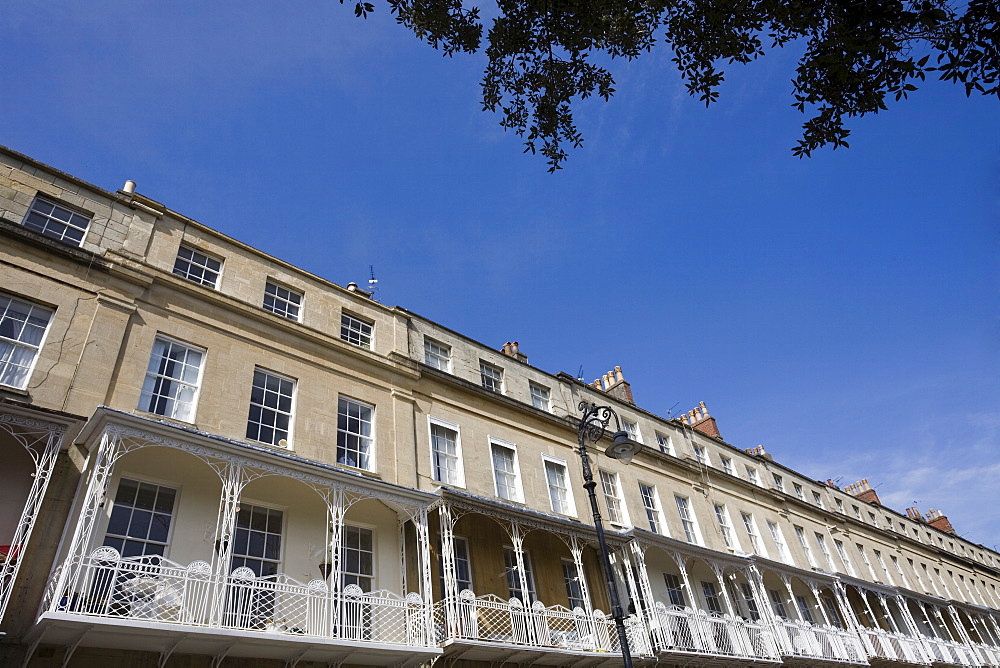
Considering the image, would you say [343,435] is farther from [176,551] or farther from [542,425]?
[542,425]

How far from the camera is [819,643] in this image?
20141mm

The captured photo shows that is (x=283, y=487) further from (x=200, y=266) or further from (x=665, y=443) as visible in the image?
(x=665, y=443)

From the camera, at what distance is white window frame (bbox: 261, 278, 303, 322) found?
1514 cm

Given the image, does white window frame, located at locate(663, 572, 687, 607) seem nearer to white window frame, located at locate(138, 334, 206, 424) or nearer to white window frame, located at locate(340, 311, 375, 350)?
white window frame, located at locate(340, 311, 375, 350)

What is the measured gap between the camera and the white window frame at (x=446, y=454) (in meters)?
15.3

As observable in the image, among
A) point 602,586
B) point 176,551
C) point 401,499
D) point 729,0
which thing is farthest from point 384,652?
point 729,0

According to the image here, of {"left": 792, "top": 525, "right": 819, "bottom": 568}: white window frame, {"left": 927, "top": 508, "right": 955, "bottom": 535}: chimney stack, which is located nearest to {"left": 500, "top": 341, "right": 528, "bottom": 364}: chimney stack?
{"left": 792, "top": 525, "right": 819, "bottom": 568}: white window frame

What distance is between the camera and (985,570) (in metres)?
40.0

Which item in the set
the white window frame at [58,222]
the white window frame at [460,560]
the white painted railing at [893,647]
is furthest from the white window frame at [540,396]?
the white painted railing at [893,647]

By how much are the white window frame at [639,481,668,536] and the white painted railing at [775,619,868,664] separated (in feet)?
14.1

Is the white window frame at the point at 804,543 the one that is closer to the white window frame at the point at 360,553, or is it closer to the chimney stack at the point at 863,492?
the chimney stack at the point at 863,492

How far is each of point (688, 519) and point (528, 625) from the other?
10550mm

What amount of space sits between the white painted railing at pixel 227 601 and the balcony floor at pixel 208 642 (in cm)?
20

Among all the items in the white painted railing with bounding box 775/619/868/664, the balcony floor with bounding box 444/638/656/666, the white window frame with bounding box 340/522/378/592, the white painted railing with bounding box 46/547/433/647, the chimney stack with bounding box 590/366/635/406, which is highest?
the chimney stack with bounding box 590/366/635/406
